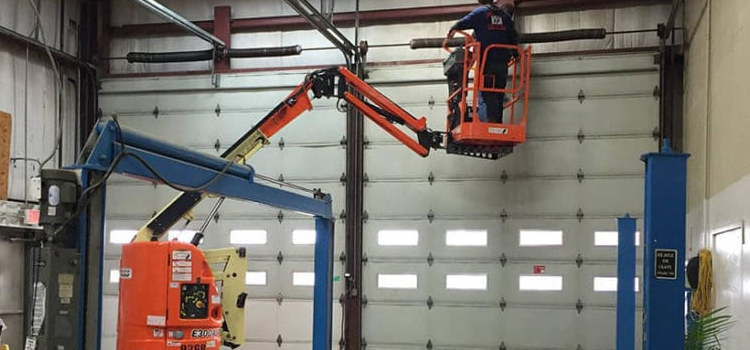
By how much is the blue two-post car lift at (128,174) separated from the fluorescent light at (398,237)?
3555 millimetres

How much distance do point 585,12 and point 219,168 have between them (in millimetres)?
7463

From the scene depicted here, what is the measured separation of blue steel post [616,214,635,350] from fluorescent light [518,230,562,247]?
8.05ft

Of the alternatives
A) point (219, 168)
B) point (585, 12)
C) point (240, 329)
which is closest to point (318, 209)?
point (240, 329)

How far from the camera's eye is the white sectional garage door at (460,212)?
39.0ft

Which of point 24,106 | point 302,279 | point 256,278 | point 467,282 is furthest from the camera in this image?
point 256,278

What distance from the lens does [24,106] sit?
12.4m

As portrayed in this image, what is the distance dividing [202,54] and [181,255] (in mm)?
6176

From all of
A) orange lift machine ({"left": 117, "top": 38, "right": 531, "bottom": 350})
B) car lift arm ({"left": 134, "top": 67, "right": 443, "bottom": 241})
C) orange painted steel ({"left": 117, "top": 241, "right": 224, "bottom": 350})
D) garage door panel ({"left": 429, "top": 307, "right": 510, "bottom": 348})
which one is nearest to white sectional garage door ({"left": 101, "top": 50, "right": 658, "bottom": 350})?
garage door panel ({"left": 429, "top": 307, "right": 510, "bottom": 348})

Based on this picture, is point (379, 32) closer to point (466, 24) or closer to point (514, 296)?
point (466, 24)

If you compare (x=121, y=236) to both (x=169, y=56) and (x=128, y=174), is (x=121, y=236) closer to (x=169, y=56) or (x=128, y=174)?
(x=169, y=56)

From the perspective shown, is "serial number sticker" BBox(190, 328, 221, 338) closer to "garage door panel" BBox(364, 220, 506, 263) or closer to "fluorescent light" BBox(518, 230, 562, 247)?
"garage door panel" BBox(364, 220, 506, 263)

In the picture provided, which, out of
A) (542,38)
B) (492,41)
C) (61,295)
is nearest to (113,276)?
(492,41)

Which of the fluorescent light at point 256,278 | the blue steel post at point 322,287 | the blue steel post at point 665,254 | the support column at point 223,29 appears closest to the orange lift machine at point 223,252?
the blue steel post at point 322,287

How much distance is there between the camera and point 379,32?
13070 mm
